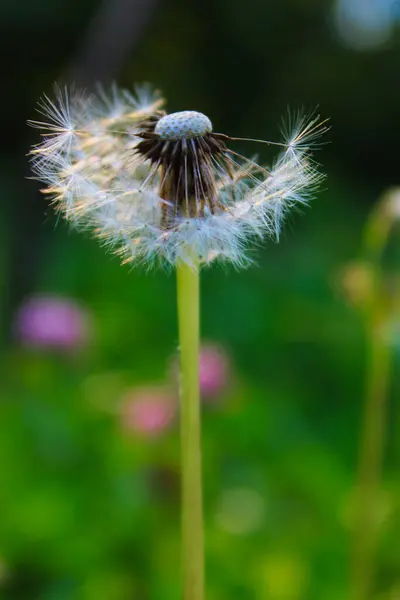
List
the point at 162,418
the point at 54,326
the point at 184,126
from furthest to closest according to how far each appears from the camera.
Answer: the point at 54,326
the point at 162,418
the point at 184,126

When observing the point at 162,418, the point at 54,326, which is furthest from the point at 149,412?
the point at 54,326

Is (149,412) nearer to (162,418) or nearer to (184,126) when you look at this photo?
(162,418)

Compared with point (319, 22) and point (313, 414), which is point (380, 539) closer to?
point (313, 414)

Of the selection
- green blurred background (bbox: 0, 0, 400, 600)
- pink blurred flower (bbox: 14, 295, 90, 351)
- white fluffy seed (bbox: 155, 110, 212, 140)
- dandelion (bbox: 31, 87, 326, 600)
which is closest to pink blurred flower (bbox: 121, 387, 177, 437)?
green blurred background (bbox: 0, 0, 400, 600)

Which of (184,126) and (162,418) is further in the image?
(162,418)

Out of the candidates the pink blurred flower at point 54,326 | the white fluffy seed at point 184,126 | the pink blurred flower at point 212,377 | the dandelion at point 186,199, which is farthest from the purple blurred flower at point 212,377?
the white fluffy seed at point 184,126

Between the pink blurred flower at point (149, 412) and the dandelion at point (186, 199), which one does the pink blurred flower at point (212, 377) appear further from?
the dandelion at point (186, 199)

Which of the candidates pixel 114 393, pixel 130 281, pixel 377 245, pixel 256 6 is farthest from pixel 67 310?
pixel 256 6

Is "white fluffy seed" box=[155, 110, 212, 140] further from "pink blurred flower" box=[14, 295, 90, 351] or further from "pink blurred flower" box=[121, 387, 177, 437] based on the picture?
"pink blurred flower" box=[14, 295, 90, 351]
